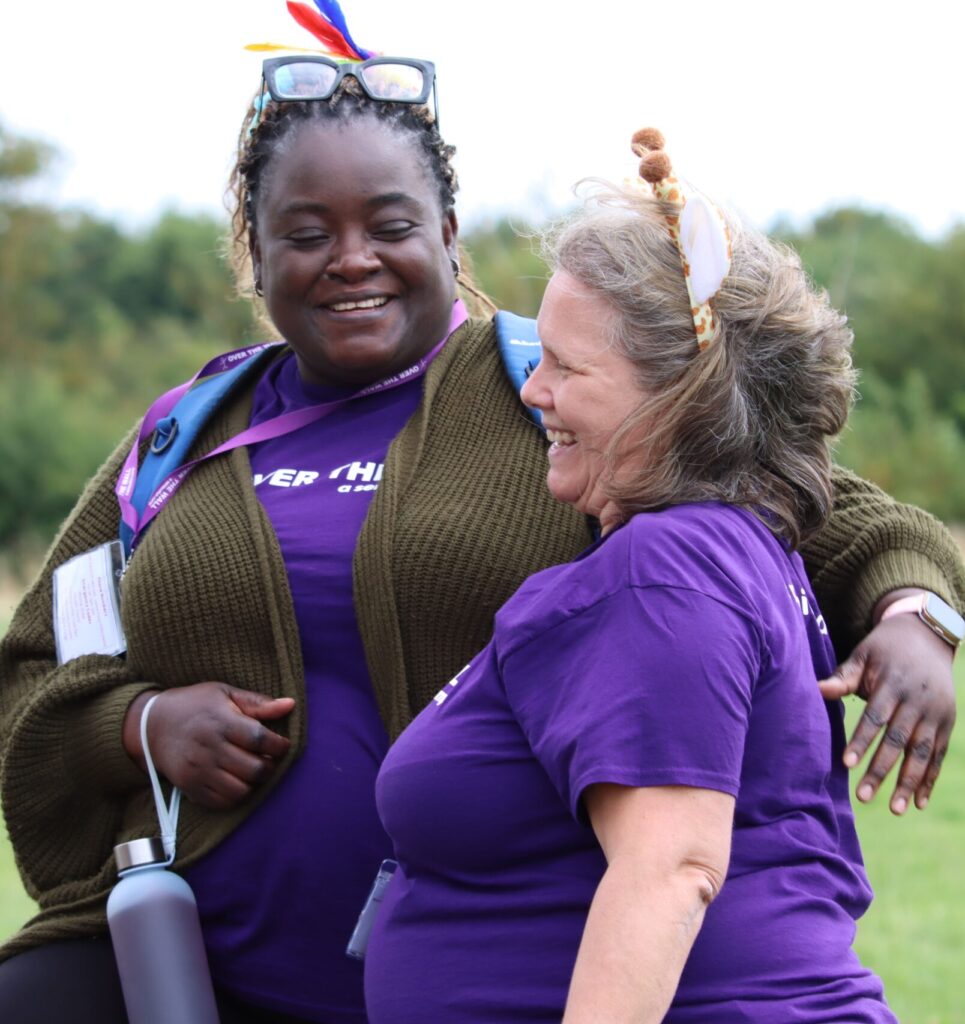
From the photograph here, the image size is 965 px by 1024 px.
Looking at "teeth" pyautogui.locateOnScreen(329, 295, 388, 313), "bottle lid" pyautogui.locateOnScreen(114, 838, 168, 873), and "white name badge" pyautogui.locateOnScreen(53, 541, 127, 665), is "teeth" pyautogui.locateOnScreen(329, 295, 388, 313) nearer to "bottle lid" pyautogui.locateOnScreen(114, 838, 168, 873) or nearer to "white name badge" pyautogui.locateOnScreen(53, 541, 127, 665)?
"white name badge" pyautogui.locateOnScreen(53, 541, 127, 665)

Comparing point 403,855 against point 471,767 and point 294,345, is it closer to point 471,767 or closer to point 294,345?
point 471,767

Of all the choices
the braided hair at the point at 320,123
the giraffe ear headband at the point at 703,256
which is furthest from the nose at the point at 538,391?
the braided hair at the point at 320,123

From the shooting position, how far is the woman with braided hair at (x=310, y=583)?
8.37 ft

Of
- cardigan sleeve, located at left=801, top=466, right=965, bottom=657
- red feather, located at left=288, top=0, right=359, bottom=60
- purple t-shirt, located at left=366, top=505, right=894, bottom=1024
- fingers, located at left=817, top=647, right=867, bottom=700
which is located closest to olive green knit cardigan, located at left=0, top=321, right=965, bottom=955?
cardigan sleeve, located at left=801, top=466, right=965, bottom=657

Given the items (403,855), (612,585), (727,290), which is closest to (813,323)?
(727,290)

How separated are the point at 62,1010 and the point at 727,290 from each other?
162cm

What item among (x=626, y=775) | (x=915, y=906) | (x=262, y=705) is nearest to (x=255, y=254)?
(x=262, y=705)

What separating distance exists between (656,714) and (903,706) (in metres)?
0.69

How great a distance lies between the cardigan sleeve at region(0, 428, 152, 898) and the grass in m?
2.35

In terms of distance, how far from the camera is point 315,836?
2.56 metres

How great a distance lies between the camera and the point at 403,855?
207 cm

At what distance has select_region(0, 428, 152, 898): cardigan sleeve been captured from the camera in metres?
2.76

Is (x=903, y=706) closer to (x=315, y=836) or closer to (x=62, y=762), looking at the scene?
(x=315, y=836)

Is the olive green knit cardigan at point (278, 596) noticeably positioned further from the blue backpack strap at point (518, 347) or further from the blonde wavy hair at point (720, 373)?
the blonde wavy hair at point (720, 373)
